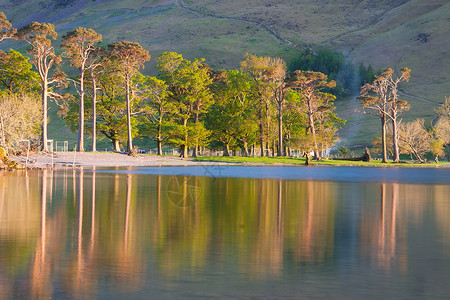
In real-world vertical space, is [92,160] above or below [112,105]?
below

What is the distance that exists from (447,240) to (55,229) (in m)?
12.8

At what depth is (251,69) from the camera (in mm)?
104625

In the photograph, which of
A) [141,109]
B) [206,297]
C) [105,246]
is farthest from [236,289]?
[141,109]

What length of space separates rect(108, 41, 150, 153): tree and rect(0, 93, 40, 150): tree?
13.8 metres

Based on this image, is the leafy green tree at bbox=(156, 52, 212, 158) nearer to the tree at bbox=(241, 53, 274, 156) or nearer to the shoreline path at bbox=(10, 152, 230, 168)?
the shoreline path at bbox=(10, 152, 230, 168)

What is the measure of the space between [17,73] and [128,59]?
17.3 meters

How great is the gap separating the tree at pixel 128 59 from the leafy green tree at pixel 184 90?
8237 millimetres

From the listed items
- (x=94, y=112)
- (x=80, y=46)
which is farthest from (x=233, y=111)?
(x=80, y=46)

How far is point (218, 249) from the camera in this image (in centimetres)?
1563

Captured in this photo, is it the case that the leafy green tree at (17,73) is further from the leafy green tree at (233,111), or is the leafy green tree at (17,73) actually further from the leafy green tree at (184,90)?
the leafy green tree at (233,111)

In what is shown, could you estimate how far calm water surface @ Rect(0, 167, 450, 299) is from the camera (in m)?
11.5

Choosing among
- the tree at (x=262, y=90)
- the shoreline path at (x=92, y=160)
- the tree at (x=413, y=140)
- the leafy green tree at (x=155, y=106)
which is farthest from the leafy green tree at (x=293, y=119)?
the shoreline path at (x=92, y=160)

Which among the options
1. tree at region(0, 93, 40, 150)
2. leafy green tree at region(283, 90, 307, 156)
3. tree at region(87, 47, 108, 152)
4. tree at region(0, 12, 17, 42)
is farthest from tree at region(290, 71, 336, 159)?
tree at region(0, 12, 17, 42)

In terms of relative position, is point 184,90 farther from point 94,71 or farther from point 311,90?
point 311,90
